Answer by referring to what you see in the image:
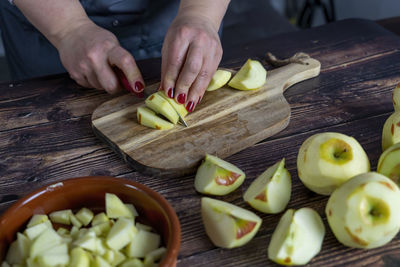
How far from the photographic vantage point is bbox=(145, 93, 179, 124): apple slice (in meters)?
1.22

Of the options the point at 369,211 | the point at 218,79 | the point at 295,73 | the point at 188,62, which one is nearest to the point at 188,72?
the point at 188,62

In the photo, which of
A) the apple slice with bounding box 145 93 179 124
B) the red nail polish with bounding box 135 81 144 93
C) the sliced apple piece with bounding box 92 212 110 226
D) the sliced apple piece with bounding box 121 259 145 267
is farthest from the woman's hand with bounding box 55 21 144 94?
the sliced apple piece with bounding box 121 259 145 267

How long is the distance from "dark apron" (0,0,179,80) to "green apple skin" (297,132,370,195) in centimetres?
93

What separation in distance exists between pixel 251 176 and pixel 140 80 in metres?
0.47

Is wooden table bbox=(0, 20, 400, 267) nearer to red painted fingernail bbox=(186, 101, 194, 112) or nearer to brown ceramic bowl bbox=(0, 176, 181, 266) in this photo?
brown ceramic bowl bbox=(0, 176, 181, 266)

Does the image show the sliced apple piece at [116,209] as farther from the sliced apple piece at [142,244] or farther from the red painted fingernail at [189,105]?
the red painted fingernail at [189,105]

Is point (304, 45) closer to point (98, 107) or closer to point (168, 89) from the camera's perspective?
point (168, 89)

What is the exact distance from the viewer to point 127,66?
130 centimetres

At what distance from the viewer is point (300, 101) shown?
1.38 meters

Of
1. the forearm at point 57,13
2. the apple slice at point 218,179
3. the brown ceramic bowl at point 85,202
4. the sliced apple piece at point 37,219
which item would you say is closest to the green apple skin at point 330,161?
the apple slice at point 218,179

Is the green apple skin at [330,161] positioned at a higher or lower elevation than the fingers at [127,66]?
lower

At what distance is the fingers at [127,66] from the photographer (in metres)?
1.30

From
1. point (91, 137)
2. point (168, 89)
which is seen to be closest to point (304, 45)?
point (168, 89)

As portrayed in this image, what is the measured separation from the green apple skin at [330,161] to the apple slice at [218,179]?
0.51 feet
